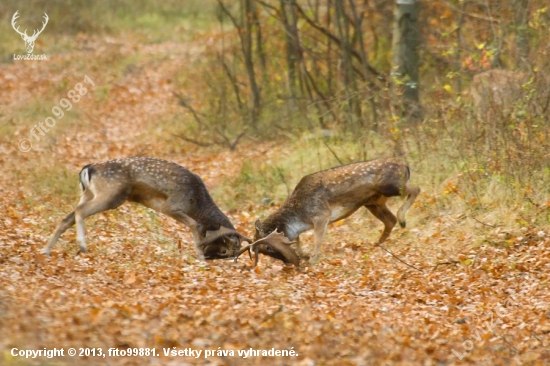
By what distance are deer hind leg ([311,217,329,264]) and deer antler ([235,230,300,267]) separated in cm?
65

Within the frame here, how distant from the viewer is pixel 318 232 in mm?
13086

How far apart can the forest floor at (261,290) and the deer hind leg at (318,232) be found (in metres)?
0.30

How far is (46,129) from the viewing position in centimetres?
2409

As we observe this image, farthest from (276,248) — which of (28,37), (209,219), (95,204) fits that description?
(28,37)

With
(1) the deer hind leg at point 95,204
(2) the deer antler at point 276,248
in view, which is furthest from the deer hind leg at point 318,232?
(1) the deer hind leg at point 95,204

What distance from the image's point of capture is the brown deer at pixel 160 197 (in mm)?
12529

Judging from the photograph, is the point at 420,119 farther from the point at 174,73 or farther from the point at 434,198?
the point at 174,73

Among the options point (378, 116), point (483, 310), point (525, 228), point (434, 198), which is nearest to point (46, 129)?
point (378, 116)

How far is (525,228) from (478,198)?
1251 mm

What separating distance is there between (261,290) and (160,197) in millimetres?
3300

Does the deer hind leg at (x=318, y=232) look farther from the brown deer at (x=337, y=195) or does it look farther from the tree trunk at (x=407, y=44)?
the tree trunk at (x=407, y=44)

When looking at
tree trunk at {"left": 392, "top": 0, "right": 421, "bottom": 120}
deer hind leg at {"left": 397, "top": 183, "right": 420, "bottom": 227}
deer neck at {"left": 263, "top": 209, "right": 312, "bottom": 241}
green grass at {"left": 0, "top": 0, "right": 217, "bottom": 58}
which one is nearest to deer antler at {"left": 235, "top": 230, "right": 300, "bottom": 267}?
deer neck at {"left": 263, "top": 209, "right": 312, "bottom": 241}

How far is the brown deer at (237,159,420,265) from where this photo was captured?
13.2m

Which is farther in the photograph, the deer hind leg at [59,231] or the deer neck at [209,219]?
the deer neck at [209,219]
